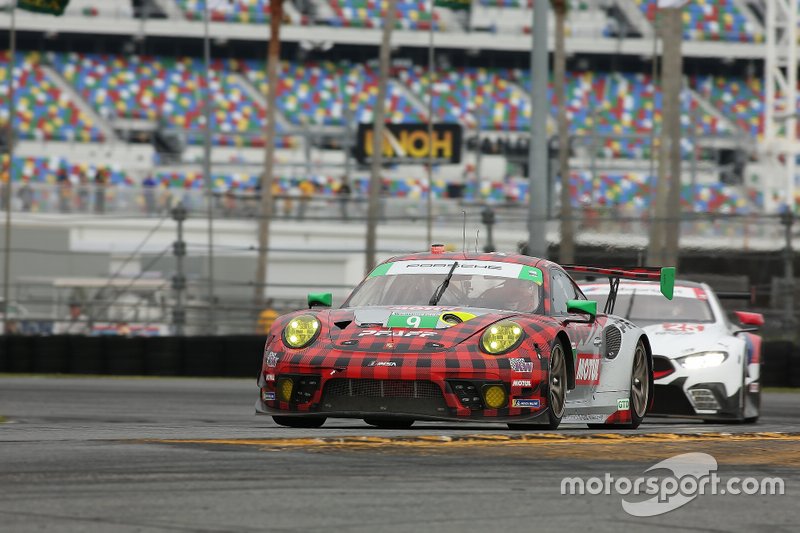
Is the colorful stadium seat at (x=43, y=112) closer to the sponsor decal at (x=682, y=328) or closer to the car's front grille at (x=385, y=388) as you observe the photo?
the sponsor decal at (x=682, y=328)

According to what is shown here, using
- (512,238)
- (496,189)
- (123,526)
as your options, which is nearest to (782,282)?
(512,238)

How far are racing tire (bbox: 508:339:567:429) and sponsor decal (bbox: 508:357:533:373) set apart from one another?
7.0 inches

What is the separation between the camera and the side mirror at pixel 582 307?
28.5 ft

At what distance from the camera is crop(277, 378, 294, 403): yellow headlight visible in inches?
317

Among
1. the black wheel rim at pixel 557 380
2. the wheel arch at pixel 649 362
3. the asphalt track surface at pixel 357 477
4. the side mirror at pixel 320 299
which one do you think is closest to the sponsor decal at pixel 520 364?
the black wheel rim at pixel 557 380

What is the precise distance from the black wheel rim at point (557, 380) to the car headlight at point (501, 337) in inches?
A: 10.6

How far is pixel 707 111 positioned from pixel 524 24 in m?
7.23

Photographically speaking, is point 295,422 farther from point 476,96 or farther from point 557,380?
point 476,96

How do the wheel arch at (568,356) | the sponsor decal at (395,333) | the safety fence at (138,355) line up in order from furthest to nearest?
the safety fence at (138,355), the wheel arch at (568,356), the sponsor decal at (395,333)

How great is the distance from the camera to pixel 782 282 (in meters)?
20.0

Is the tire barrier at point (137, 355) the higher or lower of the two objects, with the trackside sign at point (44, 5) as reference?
lower

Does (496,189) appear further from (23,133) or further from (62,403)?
(62,403)

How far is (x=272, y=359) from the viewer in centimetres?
817

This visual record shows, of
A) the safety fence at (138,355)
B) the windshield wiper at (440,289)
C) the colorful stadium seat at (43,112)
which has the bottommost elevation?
the safety fence at (138,355)
